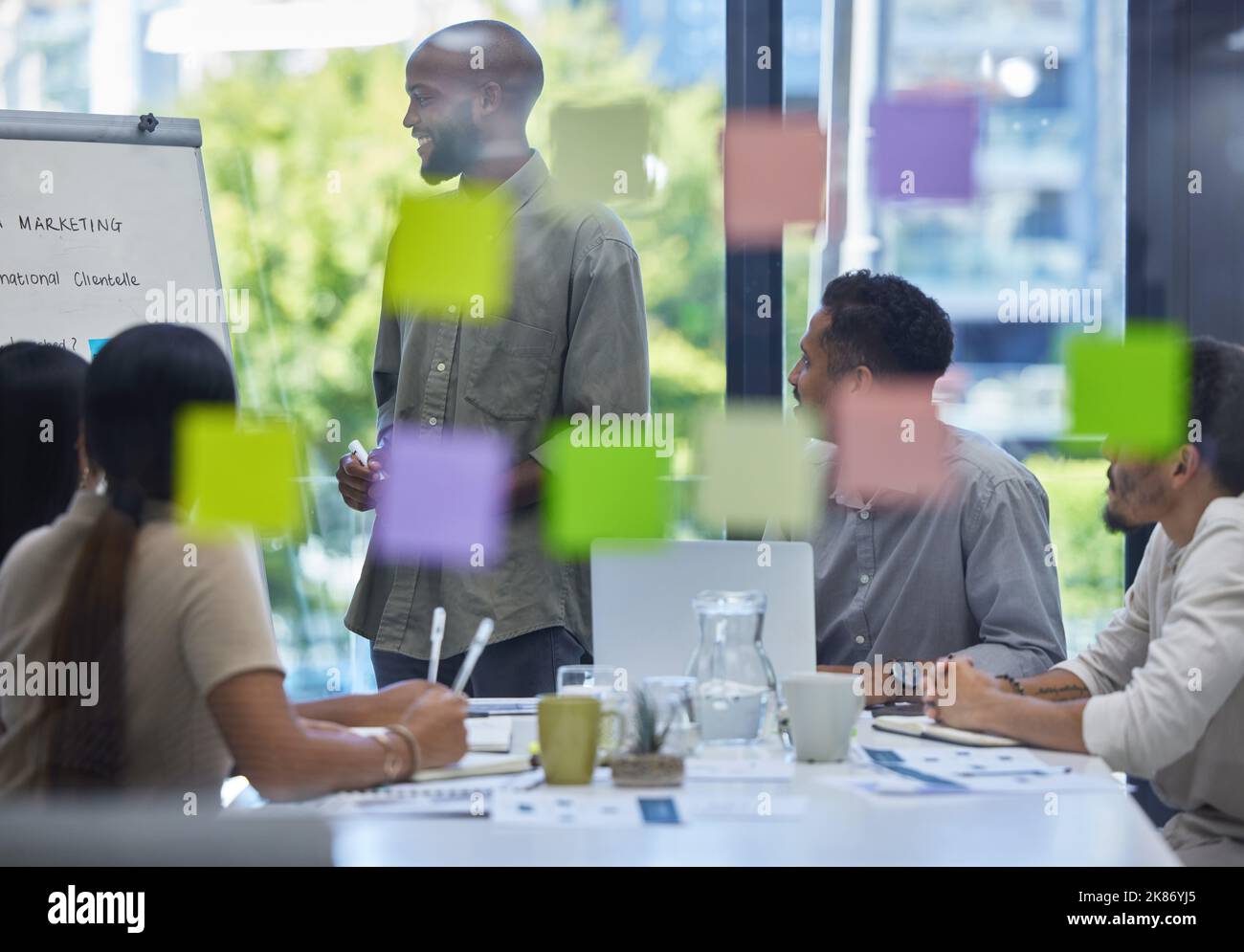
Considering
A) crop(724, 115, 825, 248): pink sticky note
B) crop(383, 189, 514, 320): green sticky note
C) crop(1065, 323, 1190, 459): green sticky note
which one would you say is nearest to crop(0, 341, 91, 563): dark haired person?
crop(383, 189, 514, 320): green sticky note

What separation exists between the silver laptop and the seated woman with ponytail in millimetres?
434

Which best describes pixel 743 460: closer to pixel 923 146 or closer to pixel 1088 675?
pixel 923 146

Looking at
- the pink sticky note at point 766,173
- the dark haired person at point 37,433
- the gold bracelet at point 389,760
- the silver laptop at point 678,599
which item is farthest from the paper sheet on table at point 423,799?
the pink sticky note at point 766,173

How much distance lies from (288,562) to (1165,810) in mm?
2054

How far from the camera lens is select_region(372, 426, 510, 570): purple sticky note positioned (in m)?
2.33

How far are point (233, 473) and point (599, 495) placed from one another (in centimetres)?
96

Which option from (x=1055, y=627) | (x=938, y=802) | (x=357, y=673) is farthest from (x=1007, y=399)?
(x=938, y=802)

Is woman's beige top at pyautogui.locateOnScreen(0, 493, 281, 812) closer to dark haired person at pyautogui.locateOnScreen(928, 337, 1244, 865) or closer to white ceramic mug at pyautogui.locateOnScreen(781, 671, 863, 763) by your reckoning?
white ceramic mug at pyautogui.locateOnScreen(781, 671, 863, 763)

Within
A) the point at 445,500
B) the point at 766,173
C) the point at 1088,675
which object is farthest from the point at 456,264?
the point at 1088,675

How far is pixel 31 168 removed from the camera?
2.73 meters

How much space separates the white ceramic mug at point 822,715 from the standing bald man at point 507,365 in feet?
2.90

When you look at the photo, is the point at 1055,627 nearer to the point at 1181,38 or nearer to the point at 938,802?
the point at 938,802

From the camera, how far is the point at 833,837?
117 cm

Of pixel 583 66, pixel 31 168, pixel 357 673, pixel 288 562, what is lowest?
pixel 357 673
